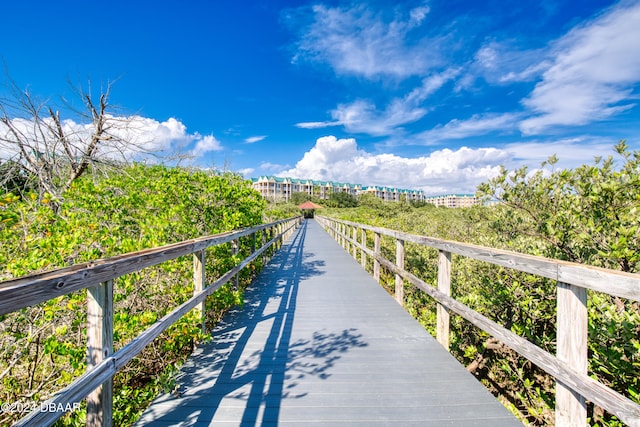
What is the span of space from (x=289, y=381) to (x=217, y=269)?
2.45 m

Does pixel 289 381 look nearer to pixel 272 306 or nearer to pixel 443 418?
pixel 443 418

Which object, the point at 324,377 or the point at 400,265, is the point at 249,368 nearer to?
the point at 324,377

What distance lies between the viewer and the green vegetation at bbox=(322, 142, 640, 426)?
7.69ft

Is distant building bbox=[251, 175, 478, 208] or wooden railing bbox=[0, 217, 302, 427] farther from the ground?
distant building bbox=[251, 175, 478, 208]

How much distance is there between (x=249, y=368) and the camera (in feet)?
8.82

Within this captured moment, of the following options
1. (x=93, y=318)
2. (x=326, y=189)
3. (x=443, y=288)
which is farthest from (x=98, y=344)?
(x=326, y=189)

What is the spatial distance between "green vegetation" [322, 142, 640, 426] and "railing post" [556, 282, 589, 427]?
→ 74 cm

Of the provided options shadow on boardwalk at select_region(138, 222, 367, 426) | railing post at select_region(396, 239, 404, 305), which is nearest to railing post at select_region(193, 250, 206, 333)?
shadow on boardwalk at select_region(138, 222, 367, 426)

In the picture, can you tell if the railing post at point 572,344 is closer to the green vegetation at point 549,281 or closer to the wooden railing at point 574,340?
the wooden railing at point 574,340

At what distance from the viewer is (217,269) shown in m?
4.55

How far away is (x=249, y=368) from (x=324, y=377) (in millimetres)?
650

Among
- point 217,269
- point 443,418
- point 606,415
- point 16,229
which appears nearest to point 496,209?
point 606,415

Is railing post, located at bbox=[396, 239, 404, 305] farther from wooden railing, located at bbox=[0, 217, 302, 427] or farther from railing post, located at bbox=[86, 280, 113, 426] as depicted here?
railing post, located at bbox=[86, 280, 113, 426]

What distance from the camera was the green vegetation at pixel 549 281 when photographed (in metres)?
2.34
